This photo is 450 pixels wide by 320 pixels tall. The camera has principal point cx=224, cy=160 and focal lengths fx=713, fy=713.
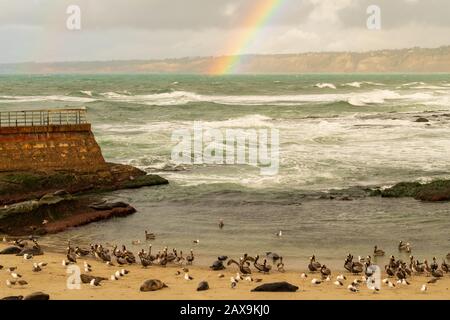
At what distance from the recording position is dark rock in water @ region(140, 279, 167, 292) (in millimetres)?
17641

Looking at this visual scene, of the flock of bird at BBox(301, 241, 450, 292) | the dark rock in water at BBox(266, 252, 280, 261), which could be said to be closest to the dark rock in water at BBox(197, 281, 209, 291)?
the flock of bird at BBox(301, 241, 450, 292)

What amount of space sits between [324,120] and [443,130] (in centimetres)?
1376

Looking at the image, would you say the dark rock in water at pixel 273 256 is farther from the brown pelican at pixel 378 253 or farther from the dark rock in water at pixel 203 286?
the dark rock in water at pixel 203 286

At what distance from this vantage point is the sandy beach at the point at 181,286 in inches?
671

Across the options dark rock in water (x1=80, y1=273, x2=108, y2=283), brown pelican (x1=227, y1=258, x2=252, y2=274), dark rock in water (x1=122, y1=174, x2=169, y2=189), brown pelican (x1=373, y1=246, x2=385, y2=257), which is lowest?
brown pelican (x1=373, y1=246, x2=385, y2=257)

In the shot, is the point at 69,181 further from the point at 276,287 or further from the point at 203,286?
the point at 276,287

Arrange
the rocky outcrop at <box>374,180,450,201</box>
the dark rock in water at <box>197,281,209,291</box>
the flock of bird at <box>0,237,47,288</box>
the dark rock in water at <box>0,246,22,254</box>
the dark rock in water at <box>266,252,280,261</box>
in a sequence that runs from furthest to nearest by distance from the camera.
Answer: the rocky outcrop at <box>374,180,450,201</box> < the dark rock in water at <box>0,246,22,254</box> < the dark rock in water at <box>266,252,280,261</box> < the flock of bird at <box>0,237,47,288</box> < the dark rock in water at <box>197,281,209,291</box>

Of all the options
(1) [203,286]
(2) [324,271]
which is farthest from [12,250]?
(2) [324,271]

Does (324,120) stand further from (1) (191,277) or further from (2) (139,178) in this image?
(1) (191,277)

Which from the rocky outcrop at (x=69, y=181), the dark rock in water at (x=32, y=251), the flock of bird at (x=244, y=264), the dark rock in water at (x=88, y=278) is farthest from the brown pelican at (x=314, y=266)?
the rocky outcrop at (x=69, y=181)

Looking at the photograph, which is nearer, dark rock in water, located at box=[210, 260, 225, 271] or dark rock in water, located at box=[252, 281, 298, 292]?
dark rock in water, located at box=[252, 281, 298, 292]

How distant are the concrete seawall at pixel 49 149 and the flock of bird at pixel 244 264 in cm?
835

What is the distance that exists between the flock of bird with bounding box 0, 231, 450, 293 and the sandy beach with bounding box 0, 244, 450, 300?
0.53 ft

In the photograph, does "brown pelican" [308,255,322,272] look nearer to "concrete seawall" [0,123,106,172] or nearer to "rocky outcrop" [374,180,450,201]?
"rocky outcrop" [374,180,450,201]
